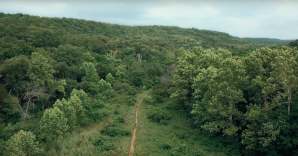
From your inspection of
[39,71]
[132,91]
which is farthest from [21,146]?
[132,91]

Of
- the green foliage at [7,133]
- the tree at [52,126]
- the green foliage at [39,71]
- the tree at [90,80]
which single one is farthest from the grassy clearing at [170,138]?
the green foliage at [39,71]

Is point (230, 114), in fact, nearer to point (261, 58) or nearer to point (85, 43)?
point (261, 58)

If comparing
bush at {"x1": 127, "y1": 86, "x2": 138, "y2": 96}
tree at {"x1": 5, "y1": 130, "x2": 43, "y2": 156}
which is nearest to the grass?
tree at {"x1": 5, "y1": 130, "x2": 43, "y2": 156}

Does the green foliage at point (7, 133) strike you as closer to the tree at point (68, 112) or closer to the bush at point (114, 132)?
the tree at point (68, 112)

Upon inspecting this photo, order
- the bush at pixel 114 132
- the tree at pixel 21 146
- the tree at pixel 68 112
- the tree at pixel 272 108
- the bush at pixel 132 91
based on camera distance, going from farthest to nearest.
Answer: the bush at pixel 132 91 < the bush at pixel 114 132 < the tree at pixel 68 112 < the tree at pixel 272 108 < the tree at pixel 21 146

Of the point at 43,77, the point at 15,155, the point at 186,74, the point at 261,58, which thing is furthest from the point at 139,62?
the point at 15,155
